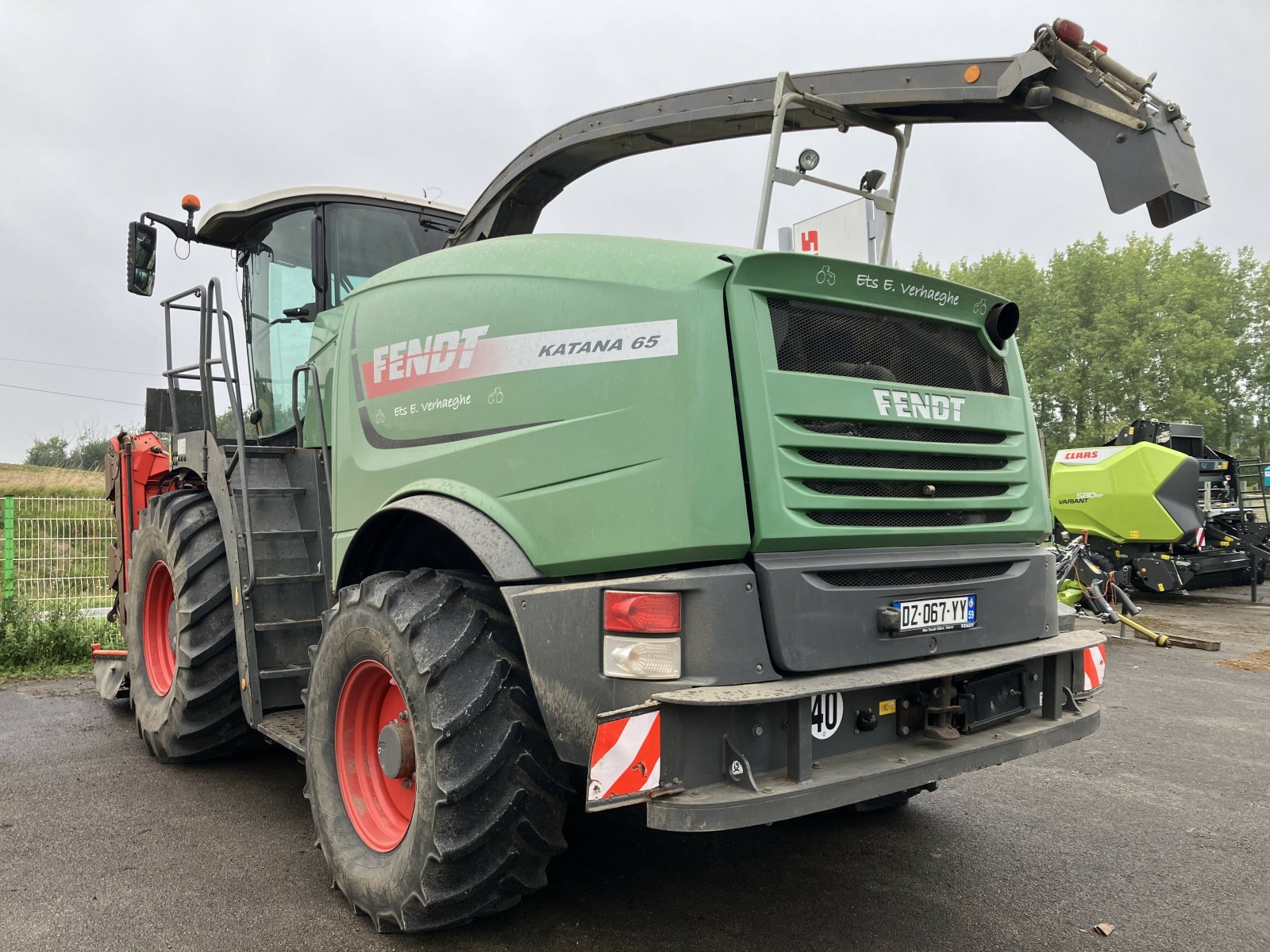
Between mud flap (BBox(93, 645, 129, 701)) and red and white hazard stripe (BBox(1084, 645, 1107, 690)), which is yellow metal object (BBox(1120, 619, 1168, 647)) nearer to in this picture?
red and white hazard stripe (BBox(1084, 645, 1107, 690))

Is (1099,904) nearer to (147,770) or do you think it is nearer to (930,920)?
(930,920)

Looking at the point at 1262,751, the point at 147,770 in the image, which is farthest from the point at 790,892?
the point at 1262,751

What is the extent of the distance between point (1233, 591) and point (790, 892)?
48.3ft

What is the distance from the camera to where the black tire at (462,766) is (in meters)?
2.65

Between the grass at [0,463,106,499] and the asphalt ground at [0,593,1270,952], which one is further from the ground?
the grass at [0,463,106,499]

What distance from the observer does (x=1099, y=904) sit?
3273 mm

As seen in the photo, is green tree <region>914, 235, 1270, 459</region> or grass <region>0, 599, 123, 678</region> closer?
grass <region>0, 599, 123, 678</region>

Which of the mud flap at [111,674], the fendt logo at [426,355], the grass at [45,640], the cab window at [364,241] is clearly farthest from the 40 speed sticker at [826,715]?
the grass at [45,640]

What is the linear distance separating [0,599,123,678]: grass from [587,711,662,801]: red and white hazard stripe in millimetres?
6683

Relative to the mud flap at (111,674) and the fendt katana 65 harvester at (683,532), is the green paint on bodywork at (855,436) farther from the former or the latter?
the mud flap at (111,674)

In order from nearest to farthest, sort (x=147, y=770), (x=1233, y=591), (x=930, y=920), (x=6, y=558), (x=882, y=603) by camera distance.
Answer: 1. (x=882, y=603)
2. (x=930, y=920)
3. (x=147, y=770)
4. (x=6, y=558)
5. (x=1233, y=591)

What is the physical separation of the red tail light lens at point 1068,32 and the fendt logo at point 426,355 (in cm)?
216

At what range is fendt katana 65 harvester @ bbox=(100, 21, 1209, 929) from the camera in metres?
2.47

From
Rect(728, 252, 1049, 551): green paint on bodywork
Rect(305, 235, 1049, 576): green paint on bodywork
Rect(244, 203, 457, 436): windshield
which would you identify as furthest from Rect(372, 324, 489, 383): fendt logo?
Rect(244, 203, 457, 436): windshield
